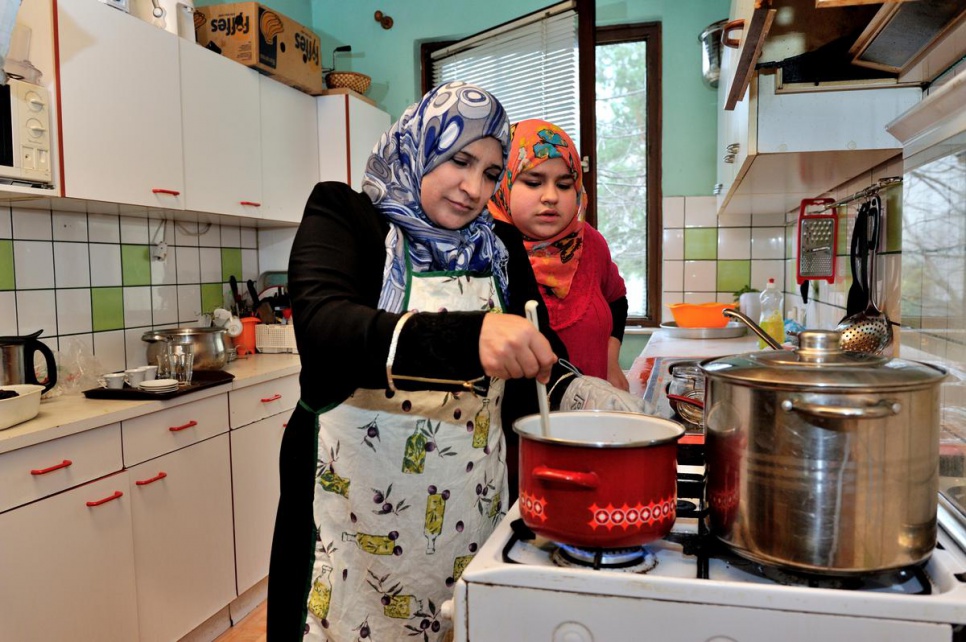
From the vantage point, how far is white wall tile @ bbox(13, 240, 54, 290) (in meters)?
2.17

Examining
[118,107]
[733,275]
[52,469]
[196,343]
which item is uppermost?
[118,107]

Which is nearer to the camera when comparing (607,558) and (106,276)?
(607,558)

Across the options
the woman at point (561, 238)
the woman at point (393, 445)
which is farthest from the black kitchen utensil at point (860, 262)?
the woman at point (393, 445)

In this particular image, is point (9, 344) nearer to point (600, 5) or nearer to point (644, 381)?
point (644, 381)

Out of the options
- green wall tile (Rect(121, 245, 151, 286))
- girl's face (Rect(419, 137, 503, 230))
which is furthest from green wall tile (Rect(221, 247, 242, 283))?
girl's face (Rect(419, 137, 503, 230))

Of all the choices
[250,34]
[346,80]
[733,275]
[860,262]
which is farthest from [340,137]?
[860,262]

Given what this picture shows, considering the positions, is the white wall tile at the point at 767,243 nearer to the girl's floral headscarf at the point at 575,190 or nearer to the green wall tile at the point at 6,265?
the girl's floral headscarf at the point at 575,190

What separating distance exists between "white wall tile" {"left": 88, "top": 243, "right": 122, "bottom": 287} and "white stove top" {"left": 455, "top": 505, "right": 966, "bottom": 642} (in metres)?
2.24

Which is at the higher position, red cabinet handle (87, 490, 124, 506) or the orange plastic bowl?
the orange plastic bowl

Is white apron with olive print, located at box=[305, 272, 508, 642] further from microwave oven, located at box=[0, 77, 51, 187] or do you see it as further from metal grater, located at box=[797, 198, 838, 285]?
metal grater, located at box=[797, 198, 838, 285]

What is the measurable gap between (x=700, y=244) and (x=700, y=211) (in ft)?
0.55

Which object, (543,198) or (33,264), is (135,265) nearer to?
(33,264)

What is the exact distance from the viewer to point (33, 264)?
2.22 meters

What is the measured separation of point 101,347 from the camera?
2475mm
